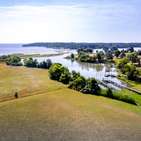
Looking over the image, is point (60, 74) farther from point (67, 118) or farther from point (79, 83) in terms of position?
point (67, 118)

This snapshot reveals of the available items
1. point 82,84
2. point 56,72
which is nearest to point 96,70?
point 56,72

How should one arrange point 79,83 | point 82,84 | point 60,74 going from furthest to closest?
point 60,74
point 79,83
point 82,84

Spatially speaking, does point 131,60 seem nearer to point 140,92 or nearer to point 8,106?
point 140,92

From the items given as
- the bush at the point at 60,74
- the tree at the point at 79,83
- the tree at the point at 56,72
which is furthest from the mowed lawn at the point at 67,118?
the tree at the point at 56,72

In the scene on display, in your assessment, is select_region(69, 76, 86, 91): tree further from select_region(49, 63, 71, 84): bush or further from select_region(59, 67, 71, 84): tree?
select_region(49, 63, 71, 84): bush

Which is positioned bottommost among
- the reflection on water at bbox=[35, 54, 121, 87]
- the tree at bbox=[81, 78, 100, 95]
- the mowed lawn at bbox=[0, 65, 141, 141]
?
the reflection on water at bbox=[35, 54, 121, 87]

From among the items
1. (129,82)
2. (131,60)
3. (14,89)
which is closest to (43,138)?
(14,89)

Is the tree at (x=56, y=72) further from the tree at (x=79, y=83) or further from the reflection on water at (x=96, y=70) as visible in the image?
the reflection on water at (x=96, y=70)

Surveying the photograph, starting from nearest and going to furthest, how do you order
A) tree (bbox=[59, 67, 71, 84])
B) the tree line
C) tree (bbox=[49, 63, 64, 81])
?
1. the tree line
2. tree (bbox=[59, 67, 71, 84])
3. tree (bbox=[49, 63, 64, 81])

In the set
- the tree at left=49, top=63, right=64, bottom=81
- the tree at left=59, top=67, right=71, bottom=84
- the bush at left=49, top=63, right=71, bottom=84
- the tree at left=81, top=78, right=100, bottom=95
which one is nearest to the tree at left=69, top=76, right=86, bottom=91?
the tree at left=81, top=78, right=100, bottom=95
